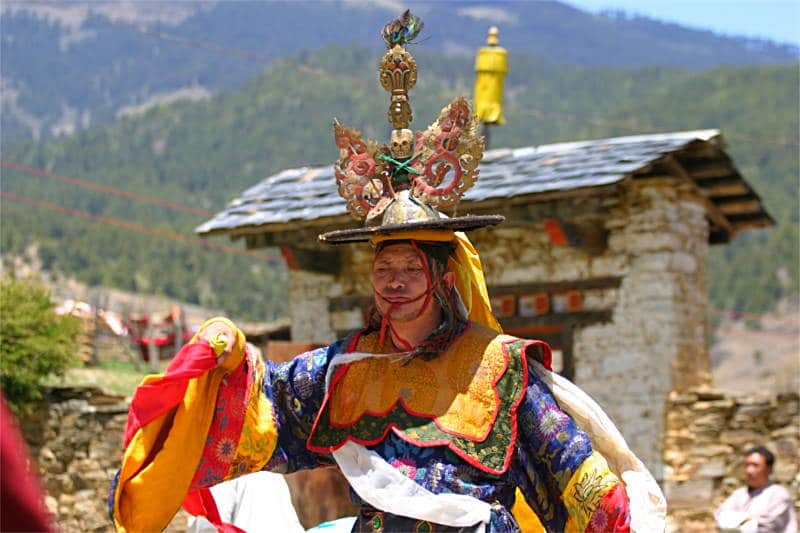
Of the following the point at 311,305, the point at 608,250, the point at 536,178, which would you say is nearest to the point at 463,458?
the point at 536,178

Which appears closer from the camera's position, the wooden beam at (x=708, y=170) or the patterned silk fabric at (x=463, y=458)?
the patterned silk fabric at (x=463, y=458)

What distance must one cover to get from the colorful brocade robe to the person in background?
4.61 metres

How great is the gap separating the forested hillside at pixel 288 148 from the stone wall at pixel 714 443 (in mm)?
19142

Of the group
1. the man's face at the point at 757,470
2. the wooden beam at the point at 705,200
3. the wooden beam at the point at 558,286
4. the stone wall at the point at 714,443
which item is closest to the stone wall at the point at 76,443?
the wooden beam at the point at 558,286

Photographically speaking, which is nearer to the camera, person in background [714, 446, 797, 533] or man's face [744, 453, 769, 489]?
person in background [714, 446, 797, 533]

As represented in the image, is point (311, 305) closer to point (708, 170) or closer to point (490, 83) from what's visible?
point (490, 83)

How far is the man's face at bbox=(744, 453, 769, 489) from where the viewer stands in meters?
8.94

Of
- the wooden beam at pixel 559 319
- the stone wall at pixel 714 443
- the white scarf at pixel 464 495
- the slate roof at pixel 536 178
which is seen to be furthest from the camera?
the wooden beam at pixel 559 319

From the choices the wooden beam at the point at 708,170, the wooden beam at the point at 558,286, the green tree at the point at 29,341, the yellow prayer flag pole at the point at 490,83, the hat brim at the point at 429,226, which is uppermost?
the yellow prayer flag pole at the point at 490,83

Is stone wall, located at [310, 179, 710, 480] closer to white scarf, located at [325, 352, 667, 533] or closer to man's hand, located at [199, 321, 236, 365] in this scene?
white scarf, located at [325, 352, 667, 533]

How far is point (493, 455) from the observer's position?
4.46 meters

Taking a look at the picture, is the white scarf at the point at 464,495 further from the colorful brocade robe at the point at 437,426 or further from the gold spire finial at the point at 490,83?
the gold spire finial at the point at 490,83

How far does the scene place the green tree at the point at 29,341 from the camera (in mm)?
11719

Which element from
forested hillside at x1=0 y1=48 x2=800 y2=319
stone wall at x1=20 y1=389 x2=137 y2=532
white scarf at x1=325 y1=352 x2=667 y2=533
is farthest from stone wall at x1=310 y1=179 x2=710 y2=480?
forested hillside at x1=0 y1=48 x2=800 y2=319
